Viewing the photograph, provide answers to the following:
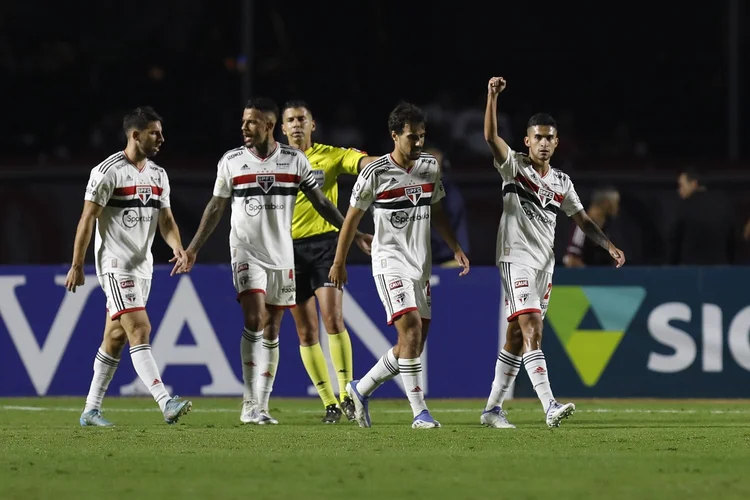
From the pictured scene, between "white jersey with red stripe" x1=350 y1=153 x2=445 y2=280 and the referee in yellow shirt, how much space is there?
0.91 metres

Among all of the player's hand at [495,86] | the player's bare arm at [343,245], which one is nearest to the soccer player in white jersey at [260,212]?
the player's bare arm at [343,245]

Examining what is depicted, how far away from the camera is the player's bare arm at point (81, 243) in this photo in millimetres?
9117

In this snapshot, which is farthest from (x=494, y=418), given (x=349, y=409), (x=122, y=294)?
(x=122, y=294)

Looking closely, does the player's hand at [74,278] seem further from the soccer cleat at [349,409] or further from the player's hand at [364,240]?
the soccer cleat at [349,409]

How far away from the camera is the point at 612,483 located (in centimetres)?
642

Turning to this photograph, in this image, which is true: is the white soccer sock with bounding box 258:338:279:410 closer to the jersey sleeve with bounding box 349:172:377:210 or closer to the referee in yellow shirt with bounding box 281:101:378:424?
the referee in yellow shirt with bounding box 281:101:378:424

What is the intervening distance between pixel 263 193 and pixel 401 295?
1.27 m

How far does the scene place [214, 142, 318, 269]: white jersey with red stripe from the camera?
31.4 ft

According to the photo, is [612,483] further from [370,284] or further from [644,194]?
[644,194]

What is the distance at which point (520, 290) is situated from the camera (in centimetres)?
925

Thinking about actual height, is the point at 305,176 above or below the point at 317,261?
above

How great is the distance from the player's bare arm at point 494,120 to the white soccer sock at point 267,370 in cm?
211

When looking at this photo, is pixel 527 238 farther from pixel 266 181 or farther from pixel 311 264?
pixel 266 181

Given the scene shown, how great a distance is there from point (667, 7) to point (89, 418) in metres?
14.5
